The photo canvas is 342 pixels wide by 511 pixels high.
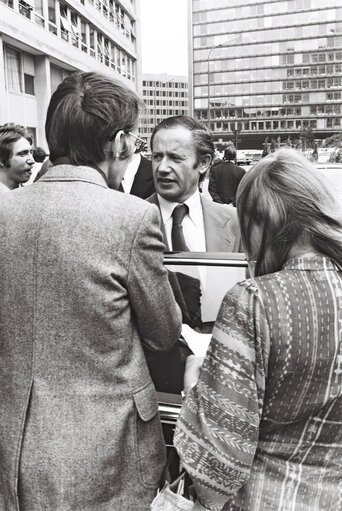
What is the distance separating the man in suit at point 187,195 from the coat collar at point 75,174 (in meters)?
0.99

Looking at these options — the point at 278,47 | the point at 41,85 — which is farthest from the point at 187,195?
the point at 278,47

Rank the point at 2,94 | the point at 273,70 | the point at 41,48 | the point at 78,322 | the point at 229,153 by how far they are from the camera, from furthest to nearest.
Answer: the point at 273,70
the point at 41,48
the point at 2,94
the point at 229,153
the point at 78,322

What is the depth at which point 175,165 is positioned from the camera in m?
2.73

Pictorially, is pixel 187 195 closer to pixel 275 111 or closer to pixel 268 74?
pixel 275 111

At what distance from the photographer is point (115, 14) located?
32562mm

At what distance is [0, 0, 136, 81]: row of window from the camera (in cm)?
2117

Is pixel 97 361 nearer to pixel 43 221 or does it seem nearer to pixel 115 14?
pixel 43 221

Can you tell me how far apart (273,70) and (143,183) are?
10876 cm

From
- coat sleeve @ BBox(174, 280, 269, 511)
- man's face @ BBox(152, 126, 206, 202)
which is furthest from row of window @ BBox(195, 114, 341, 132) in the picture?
coat sleeve @ BBox(174, 280, 269, 511)

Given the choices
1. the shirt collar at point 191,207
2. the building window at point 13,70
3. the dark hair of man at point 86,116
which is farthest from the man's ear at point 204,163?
the building window at point 13,70

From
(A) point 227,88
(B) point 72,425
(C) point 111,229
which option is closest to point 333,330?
(C) point 111,229

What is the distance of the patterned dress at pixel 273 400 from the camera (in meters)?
1.15

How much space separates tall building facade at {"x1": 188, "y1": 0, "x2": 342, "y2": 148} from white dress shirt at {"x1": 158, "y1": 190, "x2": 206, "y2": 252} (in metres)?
103

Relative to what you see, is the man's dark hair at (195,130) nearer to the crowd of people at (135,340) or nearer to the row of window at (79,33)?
the crowd of people at (135,340)
